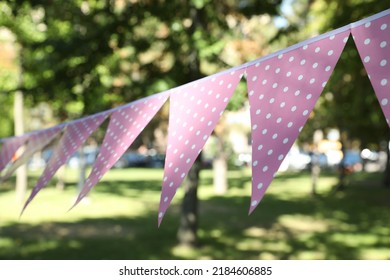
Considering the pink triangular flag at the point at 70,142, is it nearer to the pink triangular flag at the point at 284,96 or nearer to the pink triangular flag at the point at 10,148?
the pink triangular flag at the point at 10,148

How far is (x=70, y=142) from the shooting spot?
4.43m

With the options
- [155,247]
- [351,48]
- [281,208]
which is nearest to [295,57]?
[351,48]

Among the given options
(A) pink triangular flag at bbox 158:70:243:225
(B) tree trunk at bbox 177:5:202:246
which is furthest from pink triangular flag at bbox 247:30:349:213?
(B) tree trunk at bbox 177:5:202:246

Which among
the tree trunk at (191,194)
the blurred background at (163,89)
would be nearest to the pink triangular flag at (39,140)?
the blurred background at (163,89)

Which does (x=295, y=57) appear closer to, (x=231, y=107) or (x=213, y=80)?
(x=213, y=80)

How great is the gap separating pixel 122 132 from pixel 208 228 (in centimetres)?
859

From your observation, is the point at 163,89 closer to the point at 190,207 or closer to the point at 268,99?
the point at 190,207

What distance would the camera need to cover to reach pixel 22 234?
36.6ft

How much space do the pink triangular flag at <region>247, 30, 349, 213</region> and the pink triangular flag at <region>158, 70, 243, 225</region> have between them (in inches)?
11.9

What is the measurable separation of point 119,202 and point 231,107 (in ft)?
31.9

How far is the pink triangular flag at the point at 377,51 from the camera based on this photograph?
7.39 ft

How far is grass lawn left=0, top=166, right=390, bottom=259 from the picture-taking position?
9344 millimetres

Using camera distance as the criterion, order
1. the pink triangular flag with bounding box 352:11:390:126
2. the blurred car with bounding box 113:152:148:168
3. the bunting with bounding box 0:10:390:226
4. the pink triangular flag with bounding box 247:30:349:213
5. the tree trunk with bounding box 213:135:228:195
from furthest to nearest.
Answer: the blurred car with bounding box 113:152:148:168 < the tree trunk with bounding box 213:135:228:195 < the pink triangular flag with bounding box 247:30:349:213 < the bunting with bounding box 0:10:390:226 < the pink triangular flag with bounding box 352:11:390:126

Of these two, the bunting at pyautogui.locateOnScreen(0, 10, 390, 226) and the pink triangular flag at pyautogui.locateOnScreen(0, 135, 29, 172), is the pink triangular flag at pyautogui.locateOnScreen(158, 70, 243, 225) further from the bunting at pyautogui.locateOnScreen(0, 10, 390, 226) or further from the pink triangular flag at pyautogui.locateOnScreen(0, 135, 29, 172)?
the pink triangular flag at pyautogui.locateOnScreen(0, 135, 29, 172)
